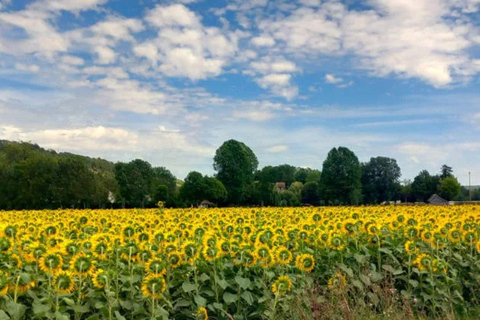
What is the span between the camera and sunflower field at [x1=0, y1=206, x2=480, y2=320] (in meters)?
6.44

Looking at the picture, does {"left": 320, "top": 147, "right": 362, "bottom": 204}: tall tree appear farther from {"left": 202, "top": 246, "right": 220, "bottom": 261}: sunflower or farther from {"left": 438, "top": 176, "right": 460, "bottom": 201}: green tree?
{"left": 202, "top": 246, "right": 220, "bottom": 261}: sunflower

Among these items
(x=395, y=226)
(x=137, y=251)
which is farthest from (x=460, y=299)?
(x=137, y=251)

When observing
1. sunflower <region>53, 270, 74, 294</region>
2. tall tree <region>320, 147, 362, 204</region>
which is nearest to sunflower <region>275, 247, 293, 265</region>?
sunflower <region>53, 270, 74, 294</region>

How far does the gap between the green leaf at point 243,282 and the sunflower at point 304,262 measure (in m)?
1.16

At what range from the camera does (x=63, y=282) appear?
6.16 m

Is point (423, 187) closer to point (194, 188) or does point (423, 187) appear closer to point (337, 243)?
point (194, 188)

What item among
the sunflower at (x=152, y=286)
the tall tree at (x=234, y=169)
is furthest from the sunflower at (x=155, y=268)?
the tall tree at (x=234, y=169)

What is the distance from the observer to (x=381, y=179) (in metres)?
81.2

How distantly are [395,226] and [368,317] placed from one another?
334 cm

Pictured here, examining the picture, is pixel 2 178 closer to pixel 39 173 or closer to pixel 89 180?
pixel 39 173

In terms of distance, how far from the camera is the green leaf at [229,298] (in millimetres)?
7359

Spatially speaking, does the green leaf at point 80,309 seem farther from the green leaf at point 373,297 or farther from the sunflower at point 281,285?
the green leaf at point 373,297

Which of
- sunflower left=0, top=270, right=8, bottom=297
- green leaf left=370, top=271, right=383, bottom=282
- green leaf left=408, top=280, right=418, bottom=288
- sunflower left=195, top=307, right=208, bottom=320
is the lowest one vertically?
sunflower left=195, top=307, right=208, bottom=320

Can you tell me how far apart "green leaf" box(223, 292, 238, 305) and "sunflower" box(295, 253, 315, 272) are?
4.29 ft
